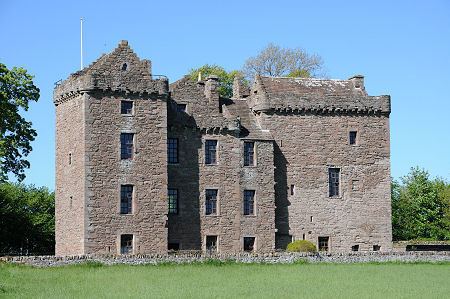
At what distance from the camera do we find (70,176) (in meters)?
54.7

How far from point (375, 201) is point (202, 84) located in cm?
1259

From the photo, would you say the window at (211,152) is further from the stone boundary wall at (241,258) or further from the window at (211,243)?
the stone boundary wall at (241,258)

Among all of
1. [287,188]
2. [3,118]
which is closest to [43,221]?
[3,118]

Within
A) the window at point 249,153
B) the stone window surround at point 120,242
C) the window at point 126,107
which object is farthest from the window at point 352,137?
the stone window surround at point 120,242

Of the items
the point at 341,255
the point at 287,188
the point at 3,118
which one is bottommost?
the point at 341,255

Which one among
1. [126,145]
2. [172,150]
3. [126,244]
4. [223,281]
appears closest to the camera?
[223,281]

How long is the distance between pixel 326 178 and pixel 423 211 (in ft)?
74.9

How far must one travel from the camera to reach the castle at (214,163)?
2096 inches

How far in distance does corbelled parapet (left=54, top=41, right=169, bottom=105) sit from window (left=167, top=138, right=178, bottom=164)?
10.0ft

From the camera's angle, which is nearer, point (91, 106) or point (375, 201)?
point (91, 106)

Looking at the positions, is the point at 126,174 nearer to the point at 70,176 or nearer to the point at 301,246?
the point at 70,176

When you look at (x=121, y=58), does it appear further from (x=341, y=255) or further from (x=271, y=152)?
(x=341, y=255)

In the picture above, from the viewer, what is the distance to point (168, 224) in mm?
55625

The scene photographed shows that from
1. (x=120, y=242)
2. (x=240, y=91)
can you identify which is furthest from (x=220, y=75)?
(x=120, y=242)
